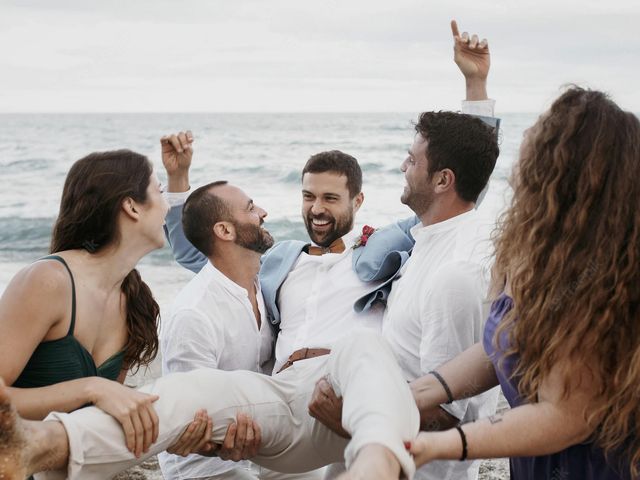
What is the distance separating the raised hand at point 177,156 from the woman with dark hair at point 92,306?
0.69 m

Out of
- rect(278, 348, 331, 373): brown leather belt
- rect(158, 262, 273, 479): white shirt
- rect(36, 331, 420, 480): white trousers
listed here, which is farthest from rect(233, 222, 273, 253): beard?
rect(36, 331, 420, 480): white trousers

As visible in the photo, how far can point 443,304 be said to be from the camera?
10.6ft

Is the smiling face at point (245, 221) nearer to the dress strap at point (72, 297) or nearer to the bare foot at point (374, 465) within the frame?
the dress strap at point (72, 297)

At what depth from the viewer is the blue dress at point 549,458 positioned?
252cm

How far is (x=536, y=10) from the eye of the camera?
24.2 metres

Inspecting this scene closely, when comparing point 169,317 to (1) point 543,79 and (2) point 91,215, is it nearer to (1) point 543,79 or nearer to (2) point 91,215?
(2) point 91,215

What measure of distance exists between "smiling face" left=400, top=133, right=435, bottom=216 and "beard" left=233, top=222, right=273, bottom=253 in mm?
790

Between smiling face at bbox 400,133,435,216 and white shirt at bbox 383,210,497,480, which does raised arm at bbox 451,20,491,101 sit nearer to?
smiling face at bbox 400,133,435,216

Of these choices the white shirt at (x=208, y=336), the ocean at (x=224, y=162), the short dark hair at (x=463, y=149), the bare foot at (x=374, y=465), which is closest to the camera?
the bare foot at (x=374, y=465)

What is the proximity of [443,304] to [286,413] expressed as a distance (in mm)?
787

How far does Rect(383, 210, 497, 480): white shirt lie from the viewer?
10.6ft

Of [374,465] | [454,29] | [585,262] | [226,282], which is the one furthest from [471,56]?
[374,465]

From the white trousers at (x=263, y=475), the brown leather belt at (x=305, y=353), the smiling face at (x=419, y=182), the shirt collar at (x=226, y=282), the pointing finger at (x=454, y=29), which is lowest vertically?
the white trousers at (x=263, y=475)

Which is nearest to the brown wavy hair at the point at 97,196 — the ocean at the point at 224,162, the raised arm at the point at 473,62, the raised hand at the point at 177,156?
the raised hand at the point at 177,156
